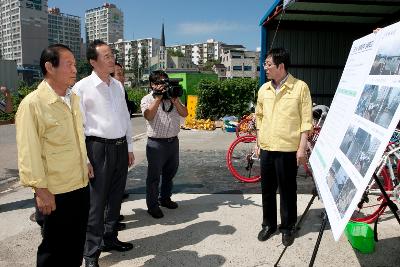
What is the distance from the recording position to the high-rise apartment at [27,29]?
375 ft

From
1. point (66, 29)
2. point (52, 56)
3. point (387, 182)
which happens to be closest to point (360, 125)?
point (52, 56)

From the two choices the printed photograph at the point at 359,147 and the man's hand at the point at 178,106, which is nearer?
the printed photograph at the point at 359,147

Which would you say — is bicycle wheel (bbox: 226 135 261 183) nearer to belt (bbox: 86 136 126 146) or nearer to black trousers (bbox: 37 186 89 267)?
belt (bbox: 86 136 126 146)

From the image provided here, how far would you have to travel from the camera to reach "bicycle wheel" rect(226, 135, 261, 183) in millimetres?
6526

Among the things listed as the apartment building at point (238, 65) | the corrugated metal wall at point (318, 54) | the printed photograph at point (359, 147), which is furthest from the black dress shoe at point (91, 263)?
the apartment building at point (238, 65)

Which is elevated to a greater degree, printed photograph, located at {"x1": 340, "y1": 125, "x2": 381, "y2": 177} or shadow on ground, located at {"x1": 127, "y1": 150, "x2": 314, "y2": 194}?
printed photograph, located at {"x1": 340, "y1": 125, "x2": 381, "y2": 177}

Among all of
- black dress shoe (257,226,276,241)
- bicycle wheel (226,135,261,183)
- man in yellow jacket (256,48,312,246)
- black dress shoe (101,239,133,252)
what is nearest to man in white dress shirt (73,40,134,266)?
black dress shoe (101,239,133,252)

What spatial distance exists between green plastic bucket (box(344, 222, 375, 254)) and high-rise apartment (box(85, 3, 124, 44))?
192875mm

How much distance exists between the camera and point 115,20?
188125 mm

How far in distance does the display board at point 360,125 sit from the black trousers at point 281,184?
0.98 m

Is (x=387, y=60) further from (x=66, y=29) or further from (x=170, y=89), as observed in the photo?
(x=66, y=29)

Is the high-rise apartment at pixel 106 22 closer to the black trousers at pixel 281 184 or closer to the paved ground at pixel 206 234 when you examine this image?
the paved ground at pixel 206 234

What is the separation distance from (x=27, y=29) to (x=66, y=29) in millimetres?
31629

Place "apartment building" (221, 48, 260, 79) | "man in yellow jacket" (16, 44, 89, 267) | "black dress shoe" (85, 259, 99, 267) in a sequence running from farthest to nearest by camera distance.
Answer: "apartment building" (221, 48, 260, 79) < "black dress shoe" (85, 259, 99, 267) < "man in yellow jacket" (16, 44, 89, 267)
